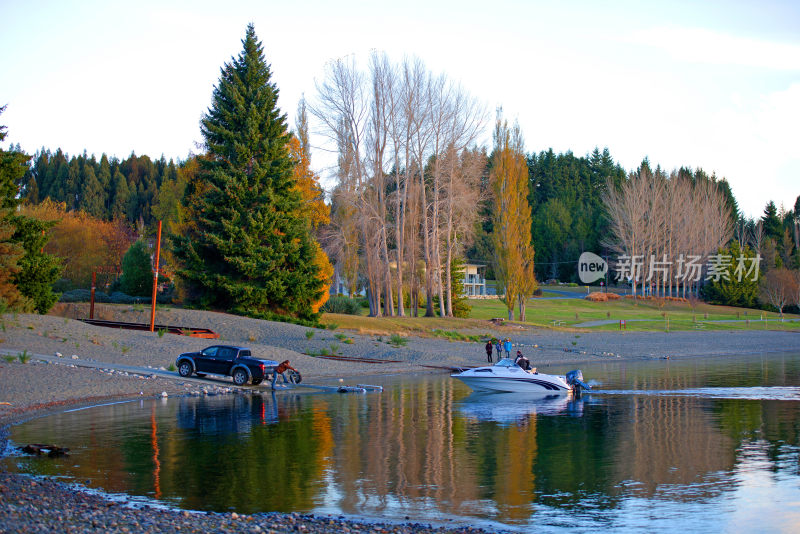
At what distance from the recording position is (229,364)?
27.7 metres

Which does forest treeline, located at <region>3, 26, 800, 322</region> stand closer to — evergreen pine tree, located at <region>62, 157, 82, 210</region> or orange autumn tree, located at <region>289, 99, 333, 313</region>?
orange autumn tree, located at <region>289, 99, 333, 313</region>

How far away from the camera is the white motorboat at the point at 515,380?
26.4 m

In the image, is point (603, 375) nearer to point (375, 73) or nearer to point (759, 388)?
point (759, 388)

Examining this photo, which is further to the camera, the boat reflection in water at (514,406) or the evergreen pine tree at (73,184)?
the evergreen pine tree at (73,184)

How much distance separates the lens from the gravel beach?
32.0 ft

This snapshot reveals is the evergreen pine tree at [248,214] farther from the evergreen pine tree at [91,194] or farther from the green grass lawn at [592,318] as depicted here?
the evergreen pine tree at [91,194]

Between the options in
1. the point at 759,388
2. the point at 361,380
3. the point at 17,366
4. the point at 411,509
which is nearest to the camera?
the point at 411,509

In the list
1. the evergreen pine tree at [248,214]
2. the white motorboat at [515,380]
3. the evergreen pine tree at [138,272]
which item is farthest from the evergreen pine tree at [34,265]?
the white motorboat at [515,380]

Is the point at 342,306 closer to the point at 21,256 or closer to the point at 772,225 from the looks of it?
the point at 21,256

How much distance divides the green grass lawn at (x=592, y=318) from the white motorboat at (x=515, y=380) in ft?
63.5

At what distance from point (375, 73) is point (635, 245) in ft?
183

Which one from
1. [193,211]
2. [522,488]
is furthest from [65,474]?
[193,211]

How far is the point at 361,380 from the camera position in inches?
1220

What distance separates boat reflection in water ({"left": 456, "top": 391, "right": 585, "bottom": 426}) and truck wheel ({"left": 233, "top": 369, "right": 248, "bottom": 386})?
324 inches
